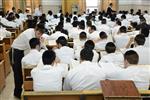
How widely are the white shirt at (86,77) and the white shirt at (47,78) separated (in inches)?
6.7

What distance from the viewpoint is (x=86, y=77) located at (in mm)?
3689

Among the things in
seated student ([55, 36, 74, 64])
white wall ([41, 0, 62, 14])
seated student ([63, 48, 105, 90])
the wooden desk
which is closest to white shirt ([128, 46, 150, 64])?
seated student ([55, 36, 74, 64])

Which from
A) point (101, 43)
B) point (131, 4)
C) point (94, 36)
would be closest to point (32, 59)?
point (101, 43)

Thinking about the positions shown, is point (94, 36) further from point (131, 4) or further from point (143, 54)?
point (131, 4)

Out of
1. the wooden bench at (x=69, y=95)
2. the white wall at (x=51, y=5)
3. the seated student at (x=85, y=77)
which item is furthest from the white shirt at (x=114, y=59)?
the white wall at (x=51, y=5)

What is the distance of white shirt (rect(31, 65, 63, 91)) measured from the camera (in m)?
3.69

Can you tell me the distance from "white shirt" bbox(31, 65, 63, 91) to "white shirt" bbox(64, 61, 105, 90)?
0.56 ft

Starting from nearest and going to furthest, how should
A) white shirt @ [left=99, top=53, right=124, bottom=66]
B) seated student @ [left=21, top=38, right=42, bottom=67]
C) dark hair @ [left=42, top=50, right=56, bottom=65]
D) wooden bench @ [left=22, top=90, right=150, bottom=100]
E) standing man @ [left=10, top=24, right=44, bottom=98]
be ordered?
wooden bench @ [left=22, top=90, right=150, bottom=100]
dark hair @ [left=42, top=50, right=56, bottom=65]
seated student @ [left=21, top=38, right=42, bottom=67]
white shirt @ [left=99, top=53, right=124, bottom=66]
standing man @ [left=10, top=24, right=44, bottom=98]

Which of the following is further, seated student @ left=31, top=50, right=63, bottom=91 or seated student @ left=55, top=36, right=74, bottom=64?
seated student @ left=55, top=36, right=74, bottom=64

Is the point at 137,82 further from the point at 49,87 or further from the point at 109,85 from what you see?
the point at 49,87

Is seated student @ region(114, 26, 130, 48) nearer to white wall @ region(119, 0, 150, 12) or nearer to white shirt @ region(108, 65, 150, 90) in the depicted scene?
white shirt @ region(108, 65, 150, 90)

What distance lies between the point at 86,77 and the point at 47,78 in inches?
18.6

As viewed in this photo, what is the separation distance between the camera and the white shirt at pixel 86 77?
12.1 feet

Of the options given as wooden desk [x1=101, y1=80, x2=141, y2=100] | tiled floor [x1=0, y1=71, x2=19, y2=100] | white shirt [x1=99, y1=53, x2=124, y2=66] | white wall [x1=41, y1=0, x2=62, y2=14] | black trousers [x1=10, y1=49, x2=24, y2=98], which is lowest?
tiled floor [x1=0, y1=71, x2=19, y2=100]
